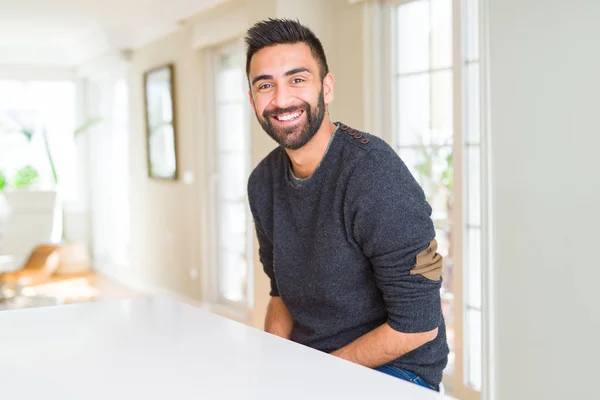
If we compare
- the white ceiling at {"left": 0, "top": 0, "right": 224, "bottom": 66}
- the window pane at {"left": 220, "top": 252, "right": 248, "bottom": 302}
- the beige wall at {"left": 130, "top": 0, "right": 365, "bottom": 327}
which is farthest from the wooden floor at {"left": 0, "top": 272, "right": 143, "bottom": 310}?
the white ceiling at {"left": 0, "top": 0, "right": 224, "bottom": 66}

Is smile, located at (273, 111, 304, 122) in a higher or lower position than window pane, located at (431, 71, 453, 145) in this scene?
lower

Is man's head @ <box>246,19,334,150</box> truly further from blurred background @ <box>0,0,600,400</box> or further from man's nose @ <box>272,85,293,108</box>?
blurred background @ <box>0,0,600,400</box>

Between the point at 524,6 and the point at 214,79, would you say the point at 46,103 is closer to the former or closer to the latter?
the point at 214,79

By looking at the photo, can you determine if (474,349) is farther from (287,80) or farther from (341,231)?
(287,80)

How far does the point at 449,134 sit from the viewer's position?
3445mm

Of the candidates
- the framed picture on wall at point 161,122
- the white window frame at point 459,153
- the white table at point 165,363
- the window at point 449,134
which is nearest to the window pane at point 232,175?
the framed picture on wall at point 161,122

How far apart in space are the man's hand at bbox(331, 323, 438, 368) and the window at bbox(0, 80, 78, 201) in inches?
307

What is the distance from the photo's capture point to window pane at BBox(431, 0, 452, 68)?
135 inches

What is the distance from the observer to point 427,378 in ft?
5.13

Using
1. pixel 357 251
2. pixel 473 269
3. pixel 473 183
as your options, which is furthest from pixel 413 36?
pixel 357 251

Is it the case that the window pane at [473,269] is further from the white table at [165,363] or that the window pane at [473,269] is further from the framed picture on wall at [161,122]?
the framed picture on wall at [161,122]

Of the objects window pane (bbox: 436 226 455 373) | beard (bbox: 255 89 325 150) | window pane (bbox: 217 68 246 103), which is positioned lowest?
window pane (bbox: 436 226 455 373)

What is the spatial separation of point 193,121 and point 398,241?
15.4ft

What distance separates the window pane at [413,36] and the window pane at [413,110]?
67 millimetres
